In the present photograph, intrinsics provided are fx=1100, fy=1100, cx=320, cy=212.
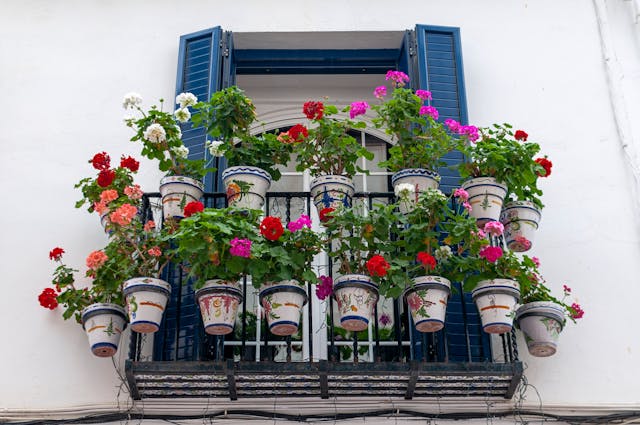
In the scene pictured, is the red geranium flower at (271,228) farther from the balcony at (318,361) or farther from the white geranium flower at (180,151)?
the white geranium flower at (180,151)

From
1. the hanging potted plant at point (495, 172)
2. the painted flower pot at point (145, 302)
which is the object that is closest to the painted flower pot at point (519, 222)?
the hanging potted plant at point (495, 172)

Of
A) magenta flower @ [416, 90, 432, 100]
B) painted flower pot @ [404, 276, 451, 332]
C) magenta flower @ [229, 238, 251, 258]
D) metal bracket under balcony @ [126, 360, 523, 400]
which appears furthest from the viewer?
A: magenta flower @ [416, 90, 432, 100]

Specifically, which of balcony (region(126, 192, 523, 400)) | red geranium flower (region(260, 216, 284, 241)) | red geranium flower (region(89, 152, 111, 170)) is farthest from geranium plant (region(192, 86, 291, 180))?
red geranium flower (region(260, 216, 284, 241))

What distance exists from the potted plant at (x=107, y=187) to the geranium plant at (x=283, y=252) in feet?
3.04

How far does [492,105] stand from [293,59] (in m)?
1.50

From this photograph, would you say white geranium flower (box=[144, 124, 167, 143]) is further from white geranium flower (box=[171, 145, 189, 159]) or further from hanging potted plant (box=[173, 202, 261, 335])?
hanging potted plant (box=[173, 202, 261, 335])

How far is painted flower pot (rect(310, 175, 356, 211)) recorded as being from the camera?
Answer: 6488mm

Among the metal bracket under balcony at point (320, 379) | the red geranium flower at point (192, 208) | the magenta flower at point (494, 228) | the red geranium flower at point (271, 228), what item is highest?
the red geranium flower at point (192, 208)

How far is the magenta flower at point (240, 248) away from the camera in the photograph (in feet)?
19.0

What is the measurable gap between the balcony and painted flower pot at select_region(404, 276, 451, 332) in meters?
0.21

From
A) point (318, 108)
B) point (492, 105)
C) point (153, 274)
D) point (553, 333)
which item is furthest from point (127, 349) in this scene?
point (492, 105)

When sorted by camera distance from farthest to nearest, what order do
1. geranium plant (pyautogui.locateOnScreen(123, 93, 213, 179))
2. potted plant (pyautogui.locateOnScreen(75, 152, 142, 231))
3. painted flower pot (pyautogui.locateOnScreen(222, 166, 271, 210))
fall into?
geranium plant (pyautogui.locateOnScreen(123, 93, 213, 179))
painted flower pot (pyautogui.locateOnScreen(222, 166, 271, 210))
potted plant (pyautogui.locateOnScreen(75, 152, 142, 231))

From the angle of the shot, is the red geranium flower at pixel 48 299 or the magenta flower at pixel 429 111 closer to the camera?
the red geranium flower at pixel 48 299

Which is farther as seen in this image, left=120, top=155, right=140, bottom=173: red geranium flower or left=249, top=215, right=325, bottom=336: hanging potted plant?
left=120, top=155, right=140, bottom=173: red geranium flower
